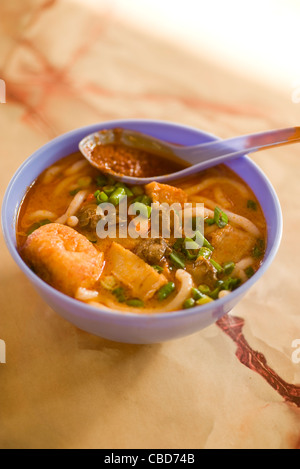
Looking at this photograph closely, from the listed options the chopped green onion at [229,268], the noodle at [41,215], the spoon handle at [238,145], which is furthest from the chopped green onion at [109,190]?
the chopped green onion at [229,268]

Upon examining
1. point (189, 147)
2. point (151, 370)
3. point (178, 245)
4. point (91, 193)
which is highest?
point (189, 147)

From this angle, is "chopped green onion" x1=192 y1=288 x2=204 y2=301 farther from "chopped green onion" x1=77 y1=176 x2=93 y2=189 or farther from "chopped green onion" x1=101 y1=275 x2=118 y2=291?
"chopped green onion" x1=77 y1=176 x2=93 y2=189

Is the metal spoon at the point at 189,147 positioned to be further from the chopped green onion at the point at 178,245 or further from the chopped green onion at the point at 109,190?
the chopped green onion at the point at 178,245

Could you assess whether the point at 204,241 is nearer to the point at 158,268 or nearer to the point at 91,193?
the point at 158,268

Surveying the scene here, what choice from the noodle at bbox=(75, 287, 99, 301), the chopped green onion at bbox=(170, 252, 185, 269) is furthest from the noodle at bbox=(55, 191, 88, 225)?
the chopped green onion at bbox=(170, 252, 185, 269)

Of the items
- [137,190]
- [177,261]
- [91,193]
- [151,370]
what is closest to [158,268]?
[177,261]
